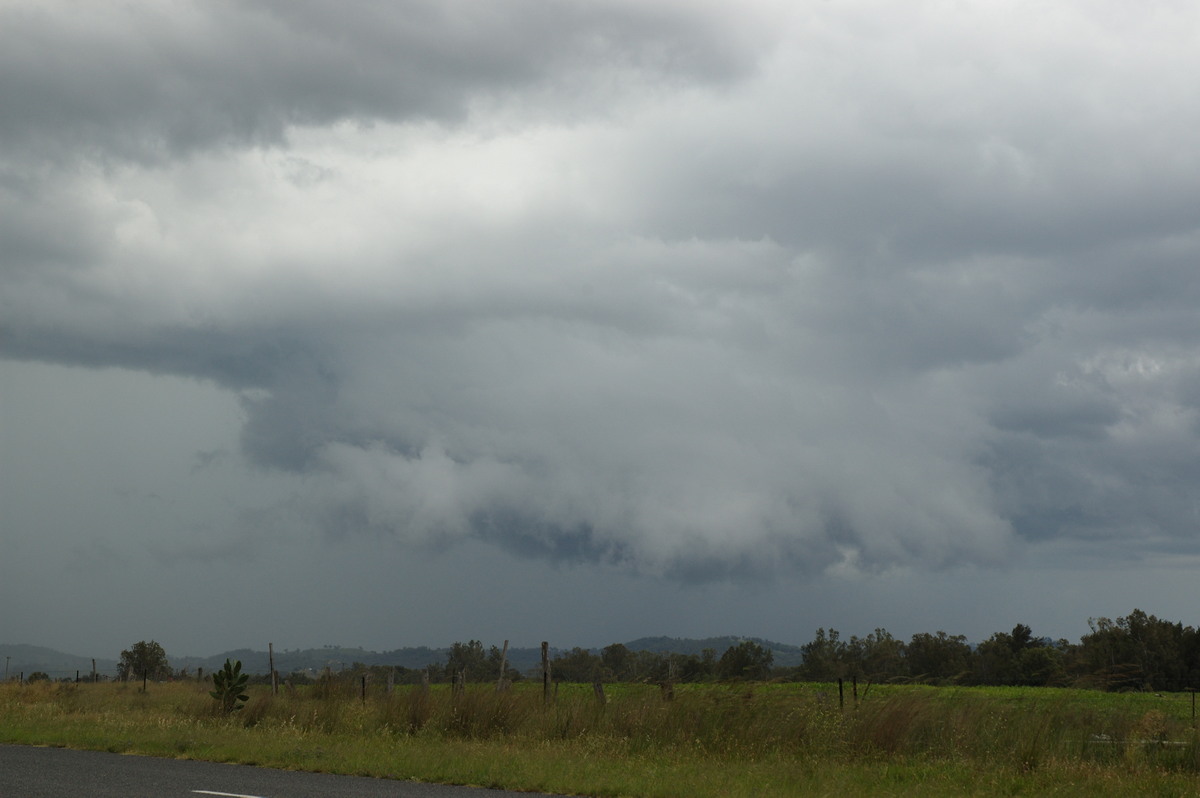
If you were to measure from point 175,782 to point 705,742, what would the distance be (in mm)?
10786

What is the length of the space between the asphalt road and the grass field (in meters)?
1.06

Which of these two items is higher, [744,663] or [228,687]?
[228,687]

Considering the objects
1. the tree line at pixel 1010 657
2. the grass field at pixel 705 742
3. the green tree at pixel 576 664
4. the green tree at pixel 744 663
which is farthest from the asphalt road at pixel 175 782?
the green tree at pixel 576 664

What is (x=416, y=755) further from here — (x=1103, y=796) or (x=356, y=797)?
(x=1103, y=796)

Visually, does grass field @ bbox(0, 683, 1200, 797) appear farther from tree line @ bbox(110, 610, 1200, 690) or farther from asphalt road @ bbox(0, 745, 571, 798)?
tree line @ bbox(110, 610, 1200, 690)

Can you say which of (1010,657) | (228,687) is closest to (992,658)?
(1010,657)

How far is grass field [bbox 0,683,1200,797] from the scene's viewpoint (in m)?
17.5

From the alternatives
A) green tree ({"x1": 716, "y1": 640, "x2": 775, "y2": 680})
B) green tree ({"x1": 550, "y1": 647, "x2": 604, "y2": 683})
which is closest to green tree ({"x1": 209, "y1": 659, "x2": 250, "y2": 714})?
green tree ({"x1": 716, "y1": 640, "x2": 775, "y2": 680})

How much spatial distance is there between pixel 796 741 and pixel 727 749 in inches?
57.3

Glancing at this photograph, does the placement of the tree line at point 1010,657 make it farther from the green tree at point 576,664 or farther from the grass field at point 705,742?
the grass field at point 705,742

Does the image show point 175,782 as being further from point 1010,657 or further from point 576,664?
point 576,664

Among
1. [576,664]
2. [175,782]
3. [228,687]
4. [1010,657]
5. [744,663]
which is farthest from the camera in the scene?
[576,664]

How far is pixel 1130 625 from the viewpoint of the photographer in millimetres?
81688

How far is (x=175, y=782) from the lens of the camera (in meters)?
16.8
